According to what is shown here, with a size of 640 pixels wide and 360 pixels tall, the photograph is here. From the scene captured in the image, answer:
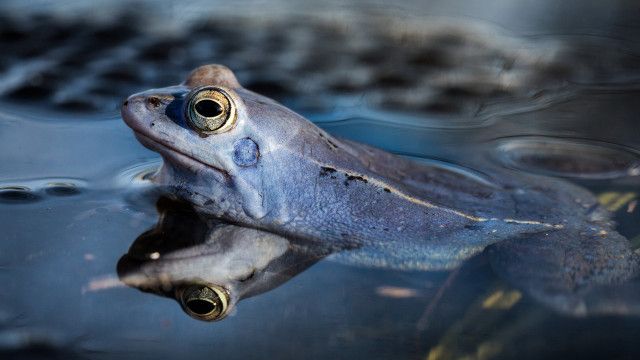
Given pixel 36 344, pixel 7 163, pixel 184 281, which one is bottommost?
pixel 36 344

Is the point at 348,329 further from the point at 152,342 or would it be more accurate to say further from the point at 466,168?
the point at 466,168

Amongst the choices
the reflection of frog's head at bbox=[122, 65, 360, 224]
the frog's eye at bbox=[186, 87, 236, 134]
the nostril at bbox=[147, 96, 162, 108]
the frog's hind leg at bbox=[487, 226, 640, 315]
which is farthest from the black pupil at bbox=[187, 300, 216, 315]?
the frog's hind leg at bbox=[487, 226, 640, 315]

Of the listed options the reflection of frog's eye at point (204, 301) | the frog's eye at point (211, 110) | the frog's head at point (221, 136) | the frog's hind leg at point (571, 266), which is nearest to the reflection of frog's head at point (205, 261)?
the reflection of frog's eye at point (204, 301)

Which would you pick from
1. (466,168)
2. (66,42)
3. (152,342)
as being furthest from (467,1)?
(152,342)

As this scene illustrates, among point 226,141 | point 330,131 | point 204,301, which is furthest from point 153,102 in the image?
point 330,131

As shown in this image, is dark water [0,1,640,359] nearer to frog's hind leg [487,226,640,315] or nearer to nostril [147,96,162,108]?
frog's hind leg [487,226,640,315]

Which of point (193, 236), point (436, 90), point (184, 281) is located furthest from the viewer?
point (436, 90)
